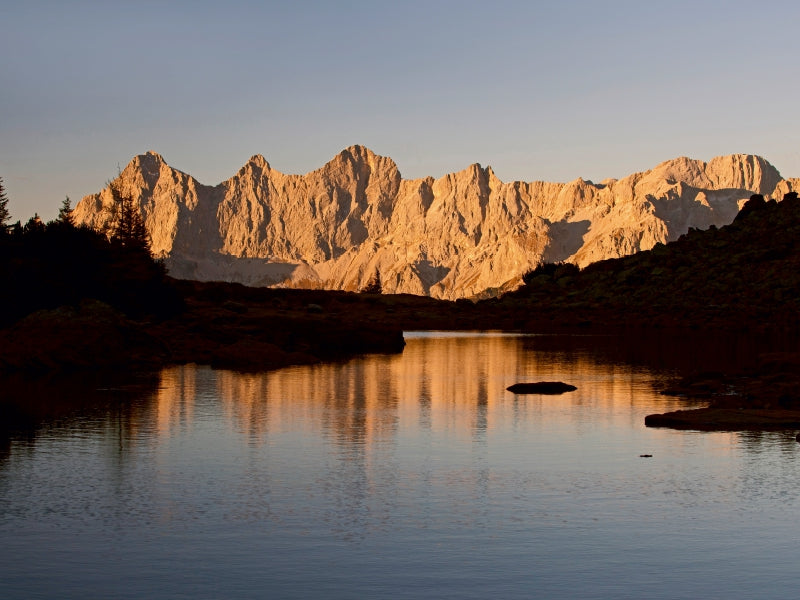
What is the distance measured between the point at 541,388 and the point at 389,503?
20.3 meters

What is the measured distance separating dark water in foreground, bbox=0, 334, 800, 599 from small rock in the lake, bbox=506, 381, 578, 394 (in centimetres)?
423

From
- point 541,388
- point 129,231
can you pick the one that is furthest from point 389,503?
point 129,231

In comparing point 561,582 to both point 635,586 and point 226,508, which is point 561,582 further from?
point 226,508

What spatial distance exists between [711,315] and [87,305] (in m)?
69.0

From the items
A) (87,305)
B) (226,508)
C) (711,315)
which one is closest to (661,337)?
(711,315)

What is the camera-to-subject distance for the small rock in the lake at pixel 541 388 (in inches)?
1460

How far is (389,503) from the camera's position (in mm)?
17797

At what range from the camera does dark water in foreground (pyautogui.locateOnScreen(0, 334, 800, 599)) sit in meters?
13.3

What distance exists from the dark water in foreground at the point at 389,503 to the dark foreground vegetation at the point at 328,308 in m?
6.21

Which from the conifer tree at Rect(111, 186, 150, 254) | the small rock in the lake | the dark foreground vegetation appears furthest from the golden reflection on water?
the conifer tree at Rect(111, 186, 150, 254)

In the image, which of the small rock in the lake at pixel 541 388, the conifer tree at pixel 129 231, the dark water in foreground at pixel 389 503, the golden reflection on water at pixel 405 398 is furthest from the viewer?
the conifer tree at pixel 129 231

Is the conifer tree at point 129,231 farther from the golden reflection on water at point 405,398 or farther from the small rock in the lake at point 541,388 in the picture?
the small rock in the lake at point 541,388

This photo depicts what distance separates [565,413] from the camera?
1209 inches

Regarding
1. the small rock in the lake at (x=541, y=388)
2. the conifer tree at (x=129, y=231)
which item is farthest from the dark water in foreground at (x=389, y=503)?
the conifer tree at (x=129, y=231)
